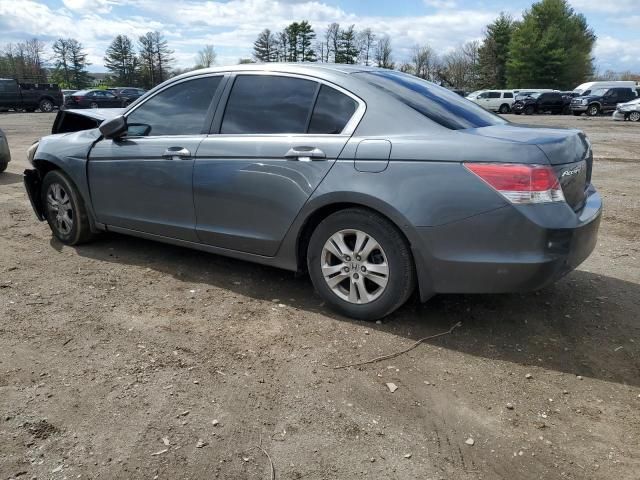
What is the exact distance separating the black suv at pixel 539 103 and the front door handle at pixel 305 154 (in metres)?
38.6

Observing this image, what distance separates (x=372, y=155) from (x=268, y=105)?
99cm

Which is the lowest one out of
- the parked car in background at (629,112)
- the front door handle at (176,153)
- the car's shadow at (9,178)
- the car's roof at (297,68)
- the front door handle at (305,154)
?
the parked car in background at (629,112)

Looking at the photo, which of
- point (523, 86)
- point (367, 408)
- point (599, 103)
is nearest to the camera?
point (367, 408)

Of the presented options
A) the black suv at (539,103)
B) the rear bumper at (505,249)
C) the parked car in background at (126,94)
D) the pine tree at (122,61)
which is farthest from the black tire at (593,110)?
the pine tree at (122,61)

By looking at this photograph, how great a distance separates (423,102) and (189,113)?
1.87 meters

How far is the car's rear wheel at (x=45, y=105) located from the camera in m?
35.0

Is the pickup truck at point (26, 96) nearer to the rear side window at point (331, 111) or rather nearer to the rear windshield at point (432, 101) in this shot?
the rear windshield at point (432, 101)

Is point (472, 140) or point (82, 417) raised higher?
point (472, 140)

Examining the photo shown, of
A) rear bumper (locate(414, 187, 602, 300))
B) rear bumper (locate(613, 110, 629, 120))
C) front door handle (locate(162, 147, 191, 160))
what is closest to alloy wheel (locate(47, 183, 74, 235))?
front door handle (locate(162, 147, 191, 160))

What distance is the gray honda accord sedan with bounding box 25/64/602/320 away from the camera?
9.89 feet

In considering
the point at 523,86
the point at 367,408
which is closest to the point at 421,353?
the point at 367,408

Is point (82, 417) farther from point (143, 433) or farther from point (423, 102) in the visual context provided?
point (423, 102)

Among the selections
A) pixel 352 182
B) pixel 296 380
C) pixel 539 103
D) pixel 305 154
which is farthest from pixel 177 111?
pixel 539 103

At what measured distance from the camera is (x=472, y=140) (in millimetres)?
3088
